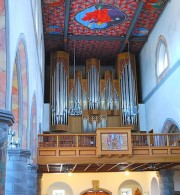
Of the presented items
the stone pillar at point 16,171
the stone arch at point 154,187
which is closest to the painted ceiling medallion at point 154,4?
the stone arch at point 154,187

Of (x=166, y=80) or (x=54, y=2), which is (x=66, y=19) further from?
(x=166, y=80)

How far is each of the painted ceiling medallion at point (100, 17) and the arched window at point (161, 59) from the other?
7.41ft

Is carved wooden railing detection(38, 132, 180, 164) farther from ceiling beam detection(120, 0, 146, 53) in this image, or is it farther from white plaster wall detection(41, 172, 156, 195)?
white plaster wall detection(41, 172, 156, 195)

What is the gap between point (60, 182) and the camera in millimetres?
23875

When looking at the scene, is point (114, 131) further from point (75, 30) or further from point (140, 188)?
point (140, 188)

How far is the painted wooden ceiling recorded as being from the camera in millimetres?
18047

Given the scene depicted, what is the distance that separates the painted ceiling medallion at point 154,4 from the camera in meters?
17.9

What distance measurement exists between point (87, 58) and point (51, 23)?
5.13 m

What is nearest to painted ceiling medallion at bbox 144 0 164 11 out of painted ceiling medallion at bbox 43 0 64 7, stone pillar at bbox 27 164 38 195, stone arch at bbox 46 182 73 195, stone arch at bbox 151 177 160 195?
painted ceiling medallion at bbox 43 0 64 7

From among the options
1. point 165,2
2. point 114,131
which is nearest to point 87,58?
point 165,2

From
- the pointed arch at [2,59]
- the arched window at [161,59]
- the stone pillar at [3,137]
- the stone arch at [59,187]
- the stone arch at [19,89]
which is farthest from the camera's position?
the stone arch at [59,187]

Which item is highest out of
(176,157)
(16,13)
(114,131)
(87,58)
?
(87,58)

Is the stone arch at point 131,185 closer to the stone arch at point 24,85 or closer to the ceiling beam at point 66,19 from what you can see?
the ceiling beam at point 66,19

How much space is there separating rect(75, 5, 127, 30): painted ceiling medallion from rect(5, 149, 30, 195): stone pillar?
10.4m
